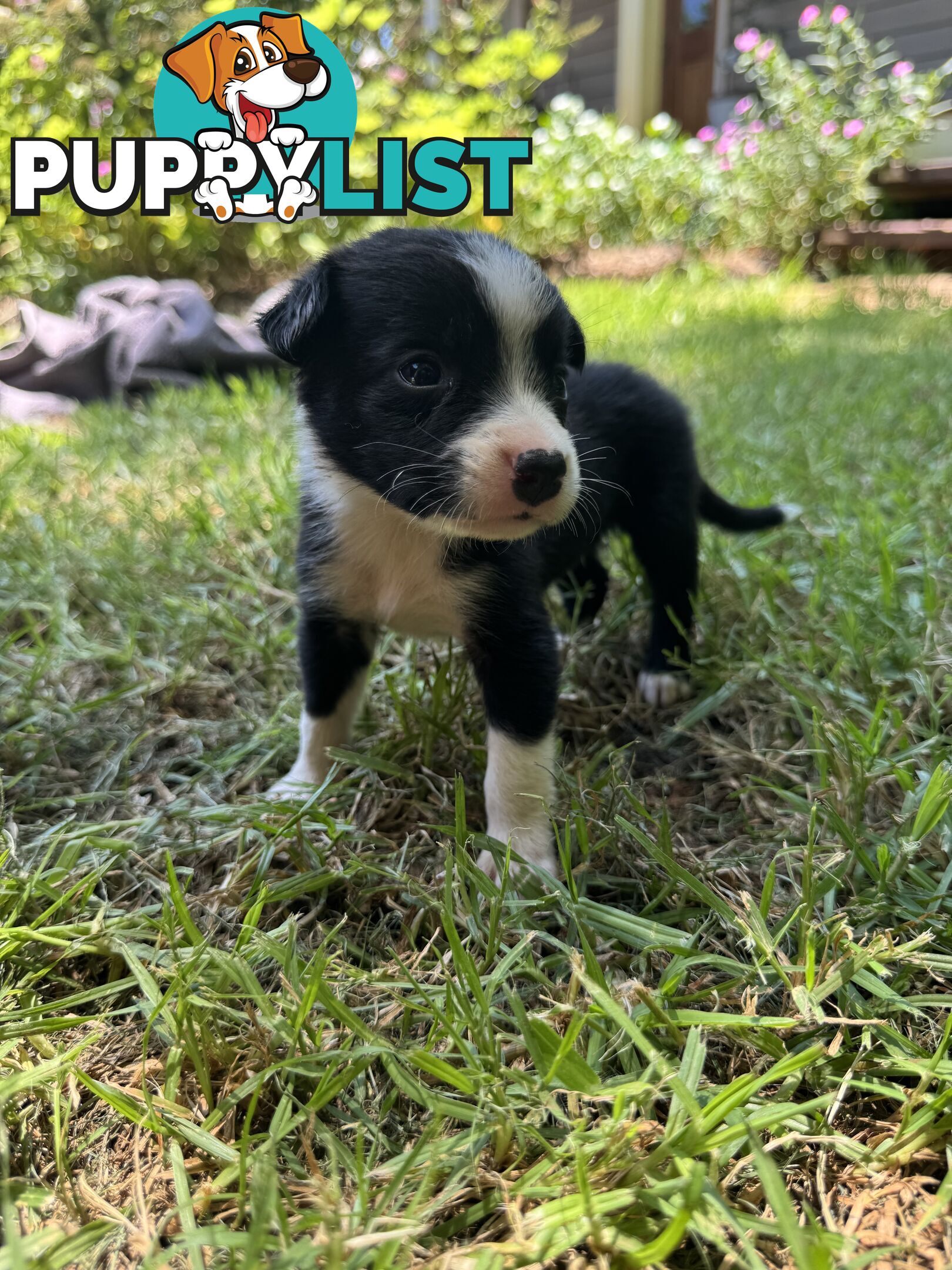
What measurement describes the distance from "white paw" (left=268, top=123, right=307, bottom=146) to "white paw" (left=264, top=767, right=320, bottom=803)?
104 inches

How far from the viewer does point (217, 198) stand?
14.4 ft

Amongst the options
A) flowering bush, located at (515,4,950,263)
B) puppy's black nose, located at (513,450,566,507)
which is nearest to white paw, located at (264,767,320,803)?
puppy's black nose, located at (513,450,566,507)

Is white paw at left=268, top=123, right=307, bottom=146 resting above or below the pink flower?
below

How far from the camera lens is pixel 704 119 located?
40.3 feet

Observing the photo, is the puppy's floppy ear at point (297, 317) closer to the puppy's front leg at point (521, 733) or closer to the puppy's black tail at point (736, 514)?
the puppy's front leg at point (521, 733)

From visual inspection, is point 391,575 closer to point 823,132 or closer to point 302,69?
point 302,69

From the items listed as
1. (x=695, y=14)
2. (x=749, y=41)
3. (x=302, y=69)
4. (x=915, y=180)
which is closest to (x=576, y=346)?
(x=302, y=69)

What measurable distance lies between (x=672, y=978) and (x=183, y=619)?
6.05 feet

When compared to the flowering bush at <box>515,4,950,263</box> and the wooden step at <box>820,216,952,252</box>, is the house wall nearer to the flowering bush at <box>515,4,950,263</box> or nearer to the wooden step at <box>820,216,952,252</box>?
the flowering bush at <box>515,4,950,263</box>

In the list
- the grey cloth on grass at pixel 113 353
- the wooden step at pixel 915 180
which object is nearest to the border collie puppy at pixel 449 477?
the grey cloth on grass at pixel 113 353

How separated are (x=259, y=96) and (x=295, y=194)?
0.61 metres

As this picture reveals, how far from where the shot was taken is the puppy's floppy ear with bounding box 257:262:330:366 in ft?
5.47

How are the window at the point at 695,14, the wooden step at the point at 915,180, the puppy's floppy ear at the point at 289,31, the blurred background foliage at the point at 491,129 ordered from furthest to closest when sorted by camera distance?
the window at the point at 695,14, the wooden step at the point at 915,180, the blurred background foliage at the point at 491,129, the puppy's floppy ear at the point at 289,31

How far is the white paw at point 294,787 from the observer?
1.94m
